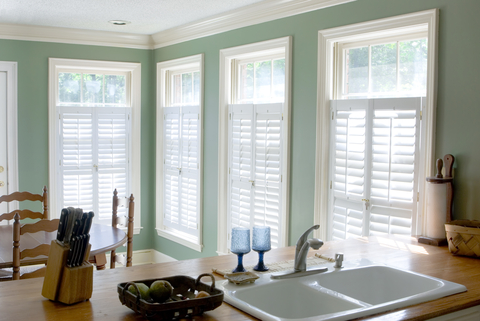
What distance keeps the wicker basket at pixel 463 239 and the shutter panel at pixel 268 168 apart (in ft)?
5.31

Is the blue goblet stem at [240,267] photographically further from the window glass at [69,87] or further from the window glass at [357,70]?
the window glass at [69,87]

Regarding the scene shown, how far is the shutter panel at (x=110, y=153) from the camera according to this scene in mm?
5363

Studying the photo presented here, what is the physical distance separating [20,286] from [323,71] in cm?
242

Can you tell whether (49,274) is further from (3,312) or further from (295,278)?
(295,278)

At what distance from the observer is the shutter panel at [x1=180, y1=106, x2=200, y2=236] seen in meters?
4.94

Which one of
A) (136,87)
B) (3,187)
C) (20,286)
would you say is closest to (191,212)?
(136,87)

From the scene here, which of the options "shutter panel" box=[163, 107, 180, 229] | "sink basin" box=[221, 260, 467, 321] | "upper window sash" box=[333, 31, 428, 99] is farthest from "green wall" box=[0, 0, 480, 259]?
"sink basin" box=[221, 260, 467, 321]

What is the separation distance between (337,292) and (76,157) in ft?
13.0

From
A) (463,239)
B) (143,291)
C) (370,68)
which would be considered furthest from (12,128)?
(463,239)

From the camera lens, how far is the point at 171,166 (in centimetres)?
533

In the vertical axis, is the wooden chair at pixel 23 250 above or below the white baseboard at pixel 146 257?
above

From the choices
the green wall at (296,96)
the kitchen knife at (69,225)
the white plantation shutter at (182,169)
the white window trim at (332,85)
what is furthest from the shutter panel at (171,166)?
the kitchen knife at (69,225)

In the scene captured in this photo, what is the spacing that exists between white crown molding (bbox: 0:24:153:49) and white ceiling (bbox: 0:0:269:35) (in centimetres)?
9

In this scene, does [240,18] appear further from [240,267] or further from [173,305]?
[173,305]
